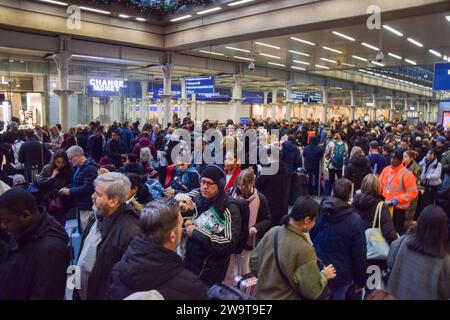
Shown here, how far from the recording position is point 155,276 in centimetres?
187

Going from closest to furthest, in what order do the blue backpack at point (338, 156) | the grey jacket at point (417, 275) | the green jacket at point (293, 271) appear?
the green jacket at point (293, 271)
the grey jacket at point (417, 275)
the blue backpack at point (338, 156)

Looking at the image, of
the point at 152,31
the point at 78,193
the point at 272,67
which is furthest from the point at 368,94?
the point at 78,193

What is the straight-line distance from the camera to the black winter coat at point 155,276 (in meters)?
1.86

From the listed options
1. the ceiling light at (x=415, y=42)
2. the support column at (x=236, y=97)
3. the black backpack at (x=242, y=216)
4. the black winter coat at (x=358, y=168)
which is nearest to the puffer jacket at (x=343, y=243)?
the black backpack at (x=242, y=216)

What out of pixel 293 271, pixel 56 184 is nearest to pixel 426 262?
pixel 293 271

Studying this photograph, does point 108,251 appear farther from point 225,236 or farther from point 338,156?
point 338,156

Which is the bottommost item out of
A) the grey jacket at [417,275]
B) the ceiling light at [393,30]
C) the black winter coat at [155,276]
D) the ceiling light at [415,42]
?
the grey jacket at [417,275]

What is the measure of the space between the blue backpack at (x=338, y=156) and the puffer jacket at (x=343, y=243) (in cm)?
572

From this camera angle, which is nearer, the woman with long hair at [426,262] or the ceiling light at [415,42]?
the woman with long hair at [426,262]

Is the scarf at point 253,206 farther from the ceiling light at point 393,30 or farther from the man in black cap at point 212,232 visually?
the ceiling light at point 393,30

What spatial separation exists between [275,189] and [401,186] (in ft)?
5.46
